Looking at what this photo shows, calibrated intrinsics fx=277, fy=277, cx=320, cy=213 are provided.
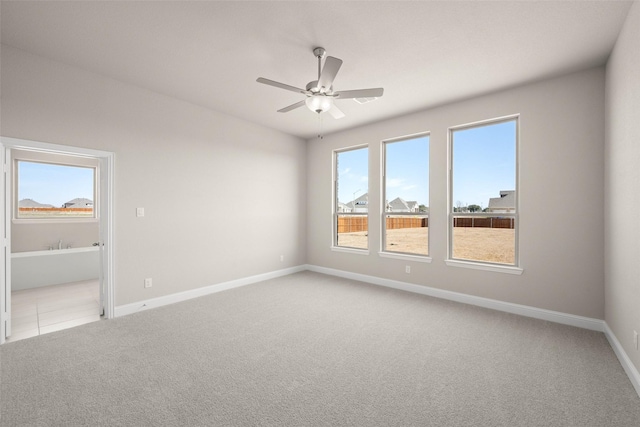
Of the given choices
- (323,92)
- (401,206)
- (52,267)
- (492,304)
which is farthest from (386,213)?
(52,267)

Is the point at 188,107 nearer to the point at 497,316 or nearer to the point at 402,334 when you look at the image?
the point at 402,334

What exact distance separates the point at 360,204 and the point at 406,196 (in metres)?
0.92

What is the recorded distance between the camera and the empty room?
6.73 feet

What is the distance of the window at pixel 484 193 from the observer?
3.68 m

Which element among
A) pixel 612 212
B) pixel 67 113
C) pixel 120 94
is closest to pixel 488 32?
pixel 612 212

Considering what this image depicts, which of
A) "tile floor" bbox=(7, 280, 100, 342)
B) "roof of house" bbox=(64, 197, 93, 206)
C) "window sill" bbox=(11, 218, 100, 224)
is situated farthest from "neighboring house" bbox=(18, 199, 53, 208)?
"tile floor" bbox=(7, 280, 100, 342)

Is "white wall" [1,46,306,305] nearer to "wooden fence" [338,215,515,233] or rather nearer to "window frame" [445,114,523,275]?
"wooden fence" [338,215,515,233]

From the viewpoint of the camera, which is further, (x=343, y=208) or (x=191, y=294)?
(x=343, y=208)

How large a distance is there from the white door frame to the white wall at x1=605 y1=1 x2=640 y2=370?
507 cm

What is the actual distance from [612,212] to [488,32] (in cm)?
211

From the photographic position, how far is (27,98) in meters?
2.85

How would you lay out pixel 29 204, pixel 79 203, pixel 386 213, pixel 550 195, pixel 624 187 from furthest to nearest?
1. pixel 79 203
2. pixel 29 204
3. pixel 386 213
4. pixel 550 195
5. pixel 624 187

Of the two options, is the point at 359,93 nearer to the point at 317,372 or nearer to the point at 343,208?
the point at 317,372

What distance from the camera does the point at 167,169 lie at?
154 inches
